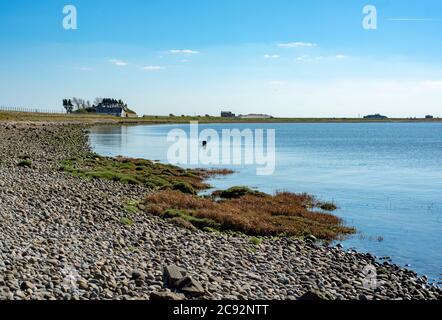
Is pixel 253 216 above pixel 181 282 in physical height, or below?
below

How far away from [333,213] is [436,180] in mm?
23930

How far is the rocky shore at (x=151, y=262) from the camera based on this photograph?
12.8 meters

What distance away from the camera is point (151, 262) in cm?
1560

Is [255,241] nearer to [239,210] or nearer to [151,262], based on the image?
[151,262]

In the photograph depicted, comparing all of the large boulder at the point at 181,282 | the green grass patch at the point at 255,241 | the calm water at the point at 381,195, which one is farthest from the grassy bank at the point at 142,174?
the large boulder at the point at 181,282

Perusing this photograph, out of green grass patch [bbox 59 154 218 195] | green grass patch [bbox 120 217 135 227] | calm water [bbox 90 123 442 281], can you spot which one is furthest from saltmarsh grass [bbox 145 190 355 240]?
green grass patch [bbox 59 154 218 195]

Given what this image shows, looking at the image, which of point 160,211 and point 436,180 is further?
point 436,180

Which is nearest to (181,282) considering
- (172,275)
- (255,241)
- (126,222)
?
(172,275)

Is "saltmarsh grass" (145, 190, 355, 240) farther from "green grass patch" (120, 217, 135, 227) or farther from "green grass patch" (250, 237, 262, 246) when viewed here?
"green grass patch" (120, 217, 135, 227)

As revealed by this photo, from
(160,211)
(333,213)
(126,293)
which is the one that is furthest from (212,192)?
(126,293)

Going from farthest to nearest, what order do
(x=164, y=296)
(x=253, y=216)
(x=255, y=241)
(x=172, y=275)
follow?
(x=253, y=216), (x=255, y=241), (x=172, y=275), (x=164, y=296)

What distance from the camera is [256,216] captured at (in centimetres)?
2641
